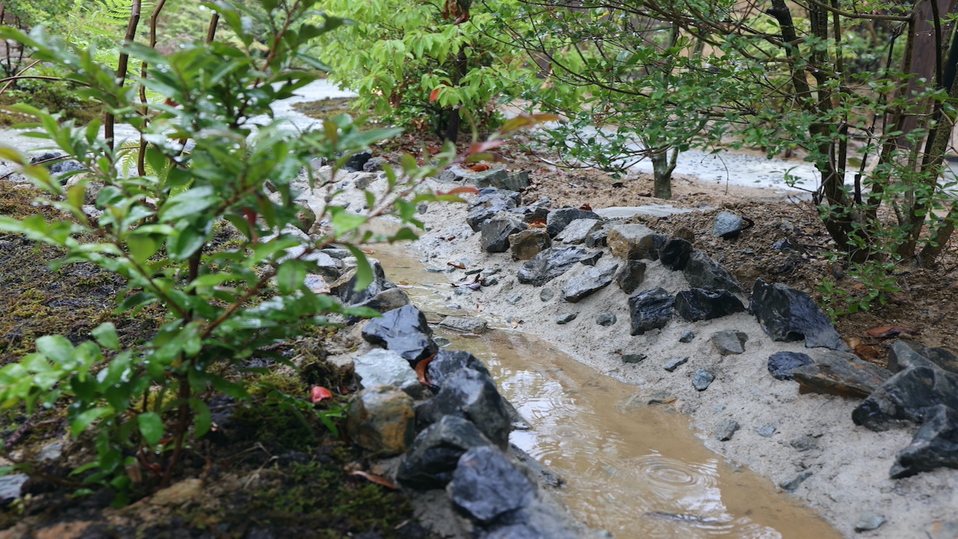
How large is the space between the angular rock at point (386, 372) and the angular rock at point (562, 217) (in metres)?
2.60

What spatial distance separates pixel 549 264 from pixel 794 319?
1629 millimetres

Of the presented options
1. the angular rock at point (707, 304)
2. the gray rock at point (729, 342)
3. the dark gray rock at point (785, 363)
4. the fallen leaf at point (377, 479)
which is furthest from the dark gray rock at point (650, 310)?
the fallen leaf at point (377, 479)

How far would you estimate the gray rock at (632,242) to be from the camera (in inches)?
153

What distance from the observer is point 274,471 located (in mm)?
1765

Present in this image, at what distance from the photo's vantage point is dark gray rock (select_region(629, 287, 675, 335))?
11.4 ft

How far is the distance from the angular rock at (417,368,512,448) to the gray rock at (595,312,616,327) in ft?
5.41

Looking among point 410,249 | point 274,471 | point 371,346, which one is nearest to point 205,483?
point 274,471

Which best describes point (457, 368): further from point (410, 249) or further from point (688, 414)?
point (410, 249)

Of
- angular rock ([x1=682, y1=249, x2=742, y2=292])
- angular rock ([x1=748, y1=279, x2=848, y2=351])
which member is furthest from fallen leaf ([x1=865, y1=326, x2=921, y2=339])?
angular rock ([x1=682, y1=249, x2=742, y2=292])

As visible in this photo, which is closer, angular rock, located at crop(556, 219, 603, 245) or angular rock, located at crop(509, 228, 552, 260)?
angular rock, located at crop(556, 219, 603, 245)

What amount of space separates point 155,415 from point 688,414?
2.16 metres

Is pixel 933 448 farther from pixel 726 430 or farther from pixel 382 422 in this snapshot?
pixel 382 422

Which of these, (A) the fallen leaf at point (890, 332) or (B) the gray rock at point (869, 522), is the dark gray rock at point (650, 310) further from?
(B) the gray rock at point (869, 522)

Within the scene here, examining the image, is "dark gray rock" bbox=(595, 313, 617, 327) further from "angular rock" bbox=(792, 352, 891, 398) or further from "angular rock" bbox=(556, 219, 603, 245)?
"angular rock" bbox=(792, 352, 891, 398)
